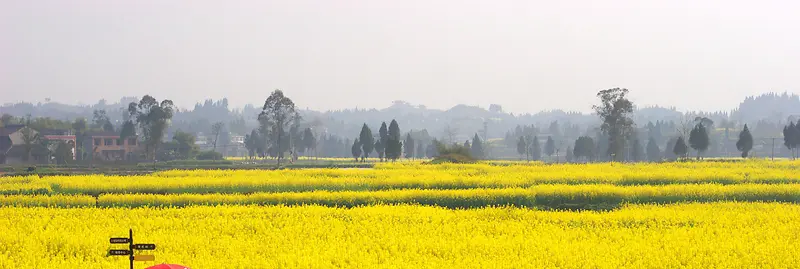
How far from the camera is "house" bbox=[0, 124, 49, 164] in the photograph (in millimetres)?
80750

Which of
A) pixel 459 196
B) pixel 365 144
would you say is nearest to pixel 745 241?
pixel 459 196

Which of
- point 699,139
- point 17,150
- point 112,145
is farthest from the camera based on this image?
point 112,145

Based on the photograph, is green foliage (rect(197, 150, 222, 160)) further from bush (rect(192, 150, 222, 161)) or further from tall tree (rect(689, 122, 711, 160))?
tall tree (rect(689, 122, 711, 160))

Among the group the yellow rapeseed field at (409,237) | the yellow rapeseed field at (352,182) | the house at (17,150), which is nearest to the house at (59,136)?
the house at (17,150)

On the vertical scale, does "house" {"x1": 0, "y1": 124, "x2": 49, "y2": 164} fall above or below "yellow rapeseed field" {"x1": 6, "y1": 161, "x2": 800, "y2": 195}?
above

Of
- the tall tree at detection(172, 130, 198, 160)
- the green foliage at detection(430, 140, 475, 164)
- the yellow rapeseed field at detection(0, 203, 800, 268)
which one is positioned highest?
the tall tree at detection(172, 130, 198, 160)

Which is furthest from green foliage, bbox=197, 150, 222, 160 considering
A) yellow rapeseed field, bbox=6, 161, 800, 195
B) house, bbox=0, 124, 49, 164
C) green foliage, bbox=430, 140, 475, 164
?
yellow rapeseed field, bbox=6, 161, 800, 195

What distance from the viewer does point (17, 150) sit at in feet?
271

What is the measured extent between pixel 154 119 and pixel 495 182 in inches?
2181

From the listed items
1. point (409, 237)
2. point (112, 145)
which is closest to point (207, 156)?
point (112, 145)

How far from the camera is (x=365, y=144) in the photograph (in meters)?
80.8

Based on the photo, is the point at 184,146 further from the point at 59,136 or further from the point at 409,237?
the point at 409,237

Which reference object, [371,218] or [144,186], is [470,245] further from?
[144,186]

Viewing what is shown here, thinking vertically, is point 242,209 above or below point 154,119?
below
